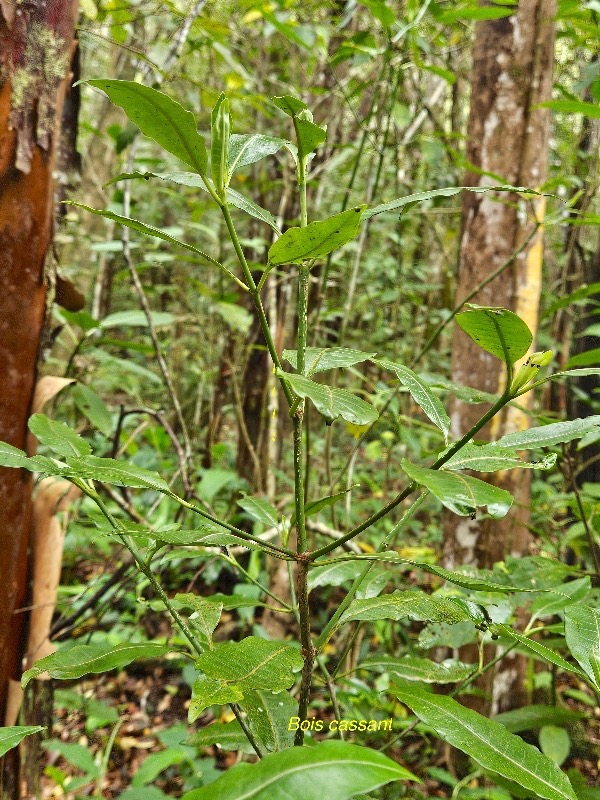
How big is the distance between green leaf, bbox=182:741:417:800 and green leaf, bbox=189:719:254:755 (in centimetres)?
36

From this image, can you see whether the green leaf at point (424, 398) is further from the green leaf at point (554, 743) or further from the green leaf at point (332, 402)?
the green leaf at point (554, 743)

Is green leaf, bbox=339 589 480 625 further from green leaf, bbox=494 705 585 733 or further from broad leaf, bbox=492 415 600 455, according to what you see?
green leaf, bbox=494 705 585 733

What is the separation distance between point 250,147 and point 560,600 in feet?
2.69

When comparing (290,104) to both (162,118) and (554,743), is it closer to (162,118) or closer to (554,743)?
(162,118)

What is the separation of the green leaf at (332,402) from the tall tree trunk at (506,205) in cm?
135

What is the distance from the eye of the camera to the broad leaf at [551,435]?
0.56 metres

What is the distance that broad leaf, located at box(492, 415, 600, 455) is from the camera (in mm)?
560

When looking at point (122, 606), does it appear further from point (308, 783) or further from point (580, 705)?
point (308, 783)

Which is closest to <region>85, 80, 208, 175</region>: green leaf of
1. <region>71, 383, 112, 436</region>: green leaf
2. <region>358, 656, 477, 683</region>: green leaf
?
<region>358, 656, 477, 683</region>: green leaf

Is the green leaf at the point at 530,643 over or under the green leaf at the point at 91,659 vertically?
over

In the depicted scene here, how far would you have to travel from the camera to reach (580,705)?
7.41 feet

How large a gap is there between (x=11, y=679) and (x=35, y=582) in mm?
193

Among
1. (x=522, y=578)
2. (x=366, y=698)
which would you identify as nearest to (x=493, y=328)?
(x=522, y=578)

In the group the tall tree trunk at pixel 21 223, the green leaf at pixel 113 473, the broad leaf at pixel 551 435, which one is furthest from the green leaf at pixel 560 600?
the tall tree trunk at pixel 21 223
